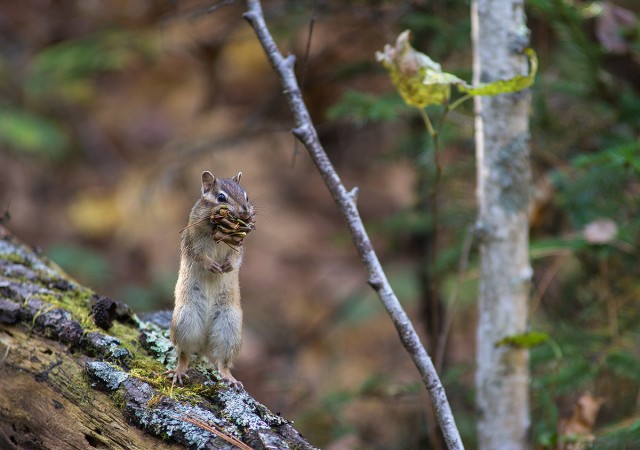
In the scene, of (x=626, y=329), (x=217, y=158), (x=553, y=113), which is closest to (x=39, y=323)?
(x=626, y=329)

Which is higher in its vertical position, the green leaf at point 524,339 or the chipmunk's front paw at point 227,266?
the green leaf at point 524,339

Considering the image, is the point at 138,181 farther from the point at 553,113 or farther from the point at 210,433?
Result: the point at 210,433

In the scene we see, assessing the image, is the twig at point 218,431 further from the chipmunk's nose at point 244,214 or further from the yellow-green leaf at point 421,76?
the yellow-green leaf at point 421,76

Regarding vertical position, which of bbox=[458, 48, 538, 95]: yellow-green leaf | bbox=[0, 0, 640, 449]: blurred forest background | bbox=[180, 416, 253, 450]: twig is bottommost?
bbox=[180, 416, 253, 450]: twig

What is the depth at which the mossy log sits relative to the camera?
2521 mm

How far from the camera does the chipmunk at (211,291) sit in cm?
286

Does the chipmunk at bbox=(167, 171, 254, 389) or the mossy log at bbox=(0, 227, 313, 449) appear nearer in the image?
the mossy log at bbox=(0, 227, 313, 449)

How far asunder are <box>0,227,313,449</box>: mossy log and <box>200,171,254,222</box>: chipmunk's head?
0.63 meters

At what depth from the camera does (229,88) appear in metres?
9.25

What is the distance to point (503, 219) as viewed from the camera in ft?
12.0

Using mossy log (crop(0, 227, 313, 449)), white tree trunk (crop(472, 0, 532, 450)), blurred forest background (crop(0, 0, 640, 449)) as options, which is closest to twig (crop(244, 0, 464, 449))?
blurred forest background (crop(0, 0, 640, 449))

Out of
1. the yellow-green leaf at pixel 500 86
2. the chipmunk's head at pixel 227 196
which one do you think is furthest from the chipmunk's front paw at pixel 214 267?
the yellow-green leaf at pixel 500 86

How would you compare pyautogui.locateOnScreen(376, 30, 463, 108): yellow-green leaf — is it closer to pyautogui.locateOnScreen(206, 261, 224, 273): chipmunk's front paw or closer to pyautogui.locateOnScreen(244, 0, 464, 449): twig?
pyautogui.locateOnScreen(244, 0, 464, 449): twig

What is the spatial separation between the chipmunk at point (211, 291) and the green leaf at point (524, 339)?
4.47 feet
